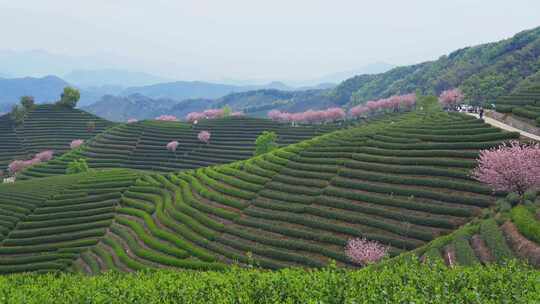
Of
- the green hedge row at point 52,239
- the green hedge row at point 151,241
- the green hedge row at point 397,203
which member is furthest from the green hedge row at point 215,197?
the green hedge row at point 52,239

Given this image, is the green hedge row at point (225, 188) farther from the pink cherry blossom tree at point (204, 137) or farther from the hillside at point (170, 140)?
the pink cherry blossom tree at point (204, 137)

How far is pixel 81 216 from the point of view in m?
55.1

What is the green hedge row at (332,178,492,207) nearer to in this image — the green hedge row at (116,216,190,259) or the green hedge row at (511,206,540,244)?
the green hedge row at (511,206,540,244)

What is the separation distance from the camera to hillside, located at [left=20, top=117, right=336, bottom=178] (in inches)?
4040

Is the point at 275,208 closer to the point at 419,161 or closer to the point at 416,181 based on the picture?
the point at 416,181

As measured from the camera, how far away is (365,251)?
34.1 meters

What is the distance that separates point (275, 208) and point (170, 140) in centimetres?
7711

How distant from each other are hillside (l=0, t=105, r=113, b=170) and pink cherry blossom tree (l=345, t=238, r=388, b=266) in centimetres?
11340

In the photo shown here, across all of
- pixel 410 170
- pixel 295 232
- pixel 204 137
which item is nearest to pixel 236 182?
pixel 295 232

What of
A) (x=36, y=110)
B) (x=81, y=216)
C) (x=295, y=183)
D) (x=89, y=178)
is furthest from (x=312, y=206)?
(x=36, y=110)

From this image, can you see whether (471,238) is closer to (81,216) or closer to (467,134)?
(467,134)

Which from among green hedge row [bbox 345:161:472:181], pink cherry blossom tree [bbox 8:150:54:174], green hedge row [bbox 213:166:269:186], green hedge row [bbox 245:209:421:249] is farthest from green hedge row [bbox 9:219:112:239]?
pink cherry blossom tree [bbox 8:150:54:174]

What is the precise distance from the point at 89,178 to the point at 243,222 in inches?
1453

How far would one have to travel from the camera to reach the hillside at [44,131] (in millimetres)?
120500
